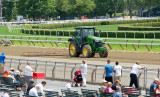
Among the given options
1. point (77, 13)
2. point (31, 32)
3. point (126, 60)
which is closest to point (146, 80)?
point (126, 60)

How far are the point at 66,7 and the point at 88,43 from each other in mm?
84773

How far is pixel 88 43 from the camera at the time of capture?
27781mm

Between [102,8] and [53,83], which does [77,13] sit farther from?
[53,83]

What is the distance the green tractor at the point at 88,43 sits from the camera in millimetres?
27453

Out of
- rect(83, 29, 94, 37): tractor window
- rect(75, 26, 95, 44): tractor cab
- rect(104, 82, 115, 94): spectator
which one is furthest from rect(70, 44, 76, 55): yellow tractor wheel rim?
rect(104, 82, 115, 94): spectator

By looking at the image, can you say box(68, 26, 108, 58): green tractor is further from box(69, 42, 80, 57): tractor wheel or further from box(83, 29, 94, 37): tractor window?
box(69, 42, 80, 57): tractor wheel

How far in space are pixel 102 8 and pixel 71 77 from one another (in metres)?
109

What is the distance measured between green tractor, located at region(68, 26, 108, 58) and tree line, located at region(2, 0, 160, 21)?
65.4 m

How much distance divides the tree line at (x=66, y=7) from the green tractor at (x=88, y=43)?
65.4m

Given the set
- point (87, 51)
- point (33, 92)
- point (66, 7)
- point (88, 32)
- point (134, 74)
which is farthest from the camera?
point (66, 7)

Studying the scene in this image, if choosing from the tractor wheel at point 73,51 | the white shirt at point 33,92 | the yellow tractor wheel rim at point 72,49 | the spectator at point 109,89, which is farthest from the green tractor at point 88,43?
the white shirt at point 33,92

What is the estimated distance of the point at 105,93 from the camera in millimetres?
13539

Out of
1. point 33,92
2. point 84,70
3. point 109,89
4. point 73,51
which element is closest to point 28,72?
point 84,70

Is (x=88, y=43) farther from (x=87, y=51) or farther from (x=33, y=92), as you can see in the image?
(x=33, y=92)
